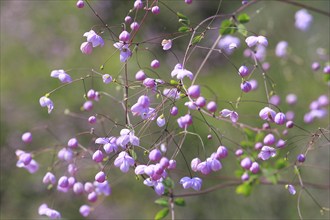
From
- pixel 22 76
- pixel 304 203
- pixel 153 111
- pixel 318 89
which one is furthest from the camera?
pixel 22 76

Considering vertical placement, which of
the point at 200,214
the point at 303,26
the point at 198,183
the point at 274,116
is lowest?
the point at 200,214

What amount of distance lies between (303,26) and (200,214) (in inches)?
63.4

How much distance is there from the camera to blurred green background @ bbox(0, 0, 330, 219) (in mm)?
3811

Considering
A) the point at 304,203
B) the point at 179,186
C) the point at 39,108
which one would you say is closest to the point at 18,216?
the point at 39,108

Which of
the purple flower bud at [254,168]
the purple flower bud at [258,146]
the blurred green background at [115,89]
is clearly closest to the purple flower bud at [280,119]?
the purple flower bud at [254,168]

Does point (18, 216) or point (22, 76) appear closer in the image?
point (18, 216)

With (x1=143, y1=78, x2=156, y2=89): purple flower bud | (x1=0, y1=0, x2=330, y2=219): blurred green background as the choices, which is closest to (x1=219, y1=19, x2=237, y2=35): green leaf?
(x1=143, y1=78, x2=156, y2=89): purple flower bud

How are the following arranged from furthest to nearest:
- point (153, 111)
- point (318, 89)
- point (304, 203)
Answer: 1. point (318, 89)
2. point (304, 203)
3. point (153, 111)

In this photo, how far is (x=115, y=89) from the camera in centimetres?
405

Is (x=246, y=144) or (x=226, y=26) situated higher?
(x=226, y=26)

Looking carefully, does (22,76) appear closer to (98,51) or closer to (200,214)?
(98,51)

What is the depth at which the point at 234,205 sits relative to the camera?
3.80 meters

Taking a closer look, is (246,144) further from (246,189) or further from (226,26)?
(226,26)

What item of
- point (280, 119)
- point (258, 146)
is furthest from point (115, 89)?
point (280, 119)
